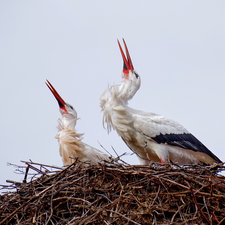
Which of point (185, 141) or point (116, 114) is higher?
point (116, 114)

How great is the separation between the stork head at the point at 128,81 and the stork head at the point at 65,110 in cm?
90

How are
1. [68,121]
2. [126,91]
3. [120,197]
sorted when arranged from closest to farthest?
[120,197] → [126,91] → [68,121]

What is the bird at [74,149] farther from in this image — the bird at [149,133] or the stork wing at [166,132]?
the stork wing at [166,132]

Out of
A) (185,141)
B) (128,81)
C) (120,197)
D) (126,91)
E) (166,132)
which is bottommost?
(120,197)

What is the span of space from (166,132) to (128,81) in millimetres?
742

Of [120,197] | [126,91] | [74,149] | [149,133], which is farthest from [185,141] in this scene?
[120,197]

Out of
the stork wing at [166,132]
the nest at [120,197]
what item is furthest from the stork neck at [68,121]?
the nest at [120,197]

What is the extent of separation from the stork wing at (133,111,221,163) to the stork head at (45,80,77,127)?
115 cm

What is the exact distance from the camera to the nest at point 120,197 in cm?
330

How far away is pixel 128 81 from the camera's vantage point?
16.1 feet

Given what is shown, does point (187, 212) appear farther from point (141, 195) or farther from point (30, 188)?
point (30, 188)

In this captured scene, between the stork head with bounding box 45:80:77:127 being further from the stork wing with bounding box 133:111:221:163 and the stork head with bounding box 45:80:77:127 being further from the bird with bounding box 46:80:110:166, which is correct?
the stork wing with bounding box 133:111:221:163

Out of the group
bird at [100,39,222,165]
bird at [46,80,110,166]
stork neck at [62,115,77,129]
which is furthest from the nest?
stork neck at [62,115,77,129]

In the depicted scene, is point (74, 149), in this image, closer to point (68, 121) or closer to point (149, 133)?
point (68, 121)
